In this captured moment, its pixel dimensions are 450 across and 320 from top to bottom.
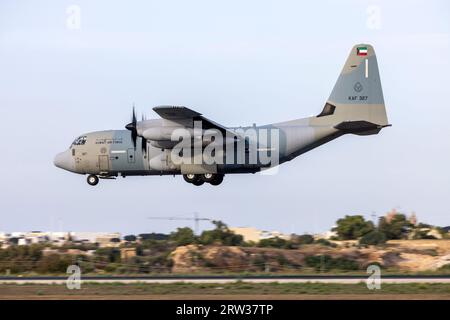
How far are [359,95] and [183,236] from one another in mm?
17848

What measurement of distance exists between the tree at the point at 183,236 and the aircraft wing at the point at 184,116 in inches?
489

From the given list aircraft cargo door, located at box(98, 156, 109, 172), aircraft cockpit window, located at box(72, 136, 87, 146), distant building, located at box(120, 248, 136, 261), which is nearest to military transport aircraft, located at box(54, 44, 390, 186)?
aircraft cargo door, located at box(98, 156, 109, 172)

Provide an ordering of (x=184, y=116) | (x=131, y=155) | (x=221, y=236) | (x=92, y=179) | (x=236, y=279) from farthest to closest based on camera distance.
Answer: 1. (x=221, y=236)
2. (x=92, y=179)
3. (x=131, y=155)
4. (x=184, y=116)
5. (x=236, y=279)

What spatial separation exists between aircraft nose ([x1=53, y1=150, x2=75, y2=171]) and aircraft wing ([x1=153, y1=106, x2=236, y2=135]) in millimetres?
6737

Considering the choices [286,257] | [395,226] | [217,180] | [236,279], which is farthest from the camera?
[395,226]

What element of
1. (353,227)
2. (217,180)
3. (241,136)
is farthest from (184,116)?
(353,227)

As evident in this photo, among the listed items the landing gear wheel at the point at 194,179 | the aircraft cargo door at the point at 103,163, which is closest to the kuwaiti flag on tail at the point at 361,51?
the landing gear wheel at the point at 194,179

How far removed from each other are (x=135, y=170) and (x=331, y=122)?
9839mm

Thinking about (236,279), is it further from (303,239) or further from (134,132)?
(303,239)

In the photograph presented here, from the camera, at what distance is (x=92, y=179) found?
41312 millimetres

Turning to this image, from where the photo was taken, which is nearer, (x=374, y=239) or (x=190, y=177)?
(x=190, y=177)

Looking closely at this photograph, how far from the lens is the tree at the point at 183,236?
1932 inches

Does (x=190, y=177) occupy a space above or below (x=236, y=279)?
above
